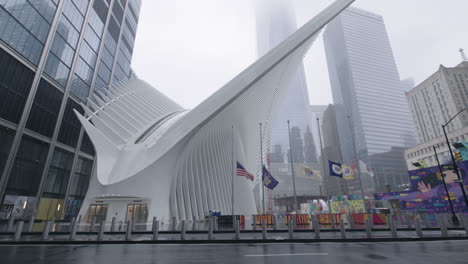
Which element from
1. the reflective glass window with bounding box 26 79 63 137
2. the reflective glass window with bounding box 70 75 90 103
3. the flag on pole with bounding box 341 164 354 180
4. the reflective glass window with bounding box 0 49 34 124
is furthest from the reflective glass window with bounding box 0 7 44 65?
the flag on pole with bounding box 341 164 354 180

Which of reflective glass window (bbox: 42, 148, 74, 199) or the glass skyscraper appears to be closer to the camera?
the glass skyscraper

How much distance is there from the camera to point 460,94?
3130 inches

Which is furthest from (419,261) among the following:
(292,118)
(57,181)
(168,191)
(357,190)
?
(292,118)

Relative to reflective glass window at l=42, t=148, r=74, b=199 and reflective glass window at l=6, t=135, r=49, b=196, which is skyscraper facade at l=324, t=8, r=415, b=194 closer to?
reflective glass window at l=42, t=148, r=74, b=199

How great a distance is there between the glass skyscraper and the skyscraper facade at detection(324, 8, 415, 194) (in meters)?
89.7

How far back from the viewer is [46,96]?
30.2 meters

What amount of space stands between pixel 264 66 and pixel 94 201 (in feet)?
61.9

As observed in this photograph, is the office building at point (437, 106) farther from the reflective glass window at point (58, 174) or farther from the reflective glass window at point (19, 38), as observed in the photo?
the reflective glass window at point (19, 38)

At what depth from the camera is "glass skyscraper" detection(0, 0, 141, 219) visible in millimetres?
24984

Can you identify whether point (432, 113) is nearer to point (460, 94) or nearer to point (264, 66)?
point (460, 94)

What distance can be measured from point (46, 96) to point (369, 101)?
11100 cm

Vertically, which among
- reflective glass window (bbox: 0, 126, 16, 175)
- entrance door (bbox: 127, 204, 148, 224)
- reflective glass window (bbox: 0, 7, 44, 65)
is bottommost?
entrance door (bbox: 127, 204, 148, 224)

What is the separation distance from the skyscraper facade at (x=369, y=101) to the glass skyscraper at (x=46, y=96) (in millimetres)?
89737

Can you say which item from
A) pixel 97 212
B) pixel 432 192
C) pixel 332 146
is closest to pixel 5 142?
pixel 97 212
